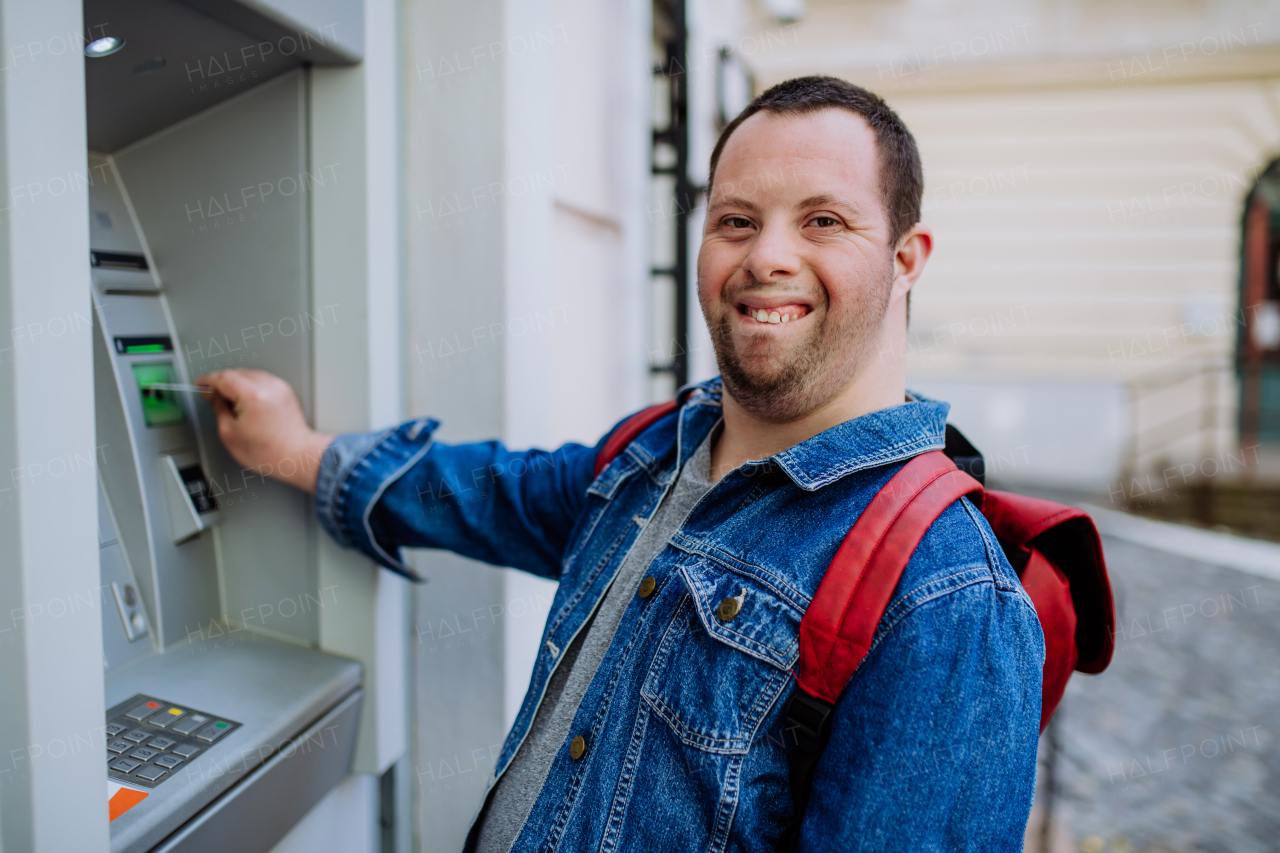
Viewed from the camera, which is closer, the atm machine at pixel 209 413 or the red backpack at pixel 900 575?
the red backpack at pixel 900 575

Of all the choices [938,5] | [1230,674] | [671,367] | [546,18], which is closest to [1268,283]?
[938,5]

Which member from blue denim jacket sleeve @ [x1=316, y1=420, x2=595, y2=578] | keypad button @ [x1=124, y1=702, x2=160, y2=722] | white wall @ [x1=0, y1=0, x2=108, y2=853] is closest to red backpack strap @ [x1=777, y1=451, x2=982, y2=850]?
blue denim jacket sleeve @ [x1=316, y1=420, x2=595, y2=578]

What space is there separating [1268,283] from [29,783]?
35.5 feet

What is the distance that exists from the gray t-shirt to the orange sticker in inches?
18.2

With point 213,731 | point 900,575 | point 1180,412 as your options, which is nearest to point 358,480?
point 213,731

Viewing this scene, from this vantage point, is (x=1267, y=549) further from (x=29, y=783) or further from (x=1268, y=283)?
(x=29, y=783)

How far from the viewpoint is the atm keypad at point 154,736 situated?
1098 millimetres

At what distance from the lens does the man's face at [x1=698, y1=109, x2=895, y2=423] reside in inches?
43.6

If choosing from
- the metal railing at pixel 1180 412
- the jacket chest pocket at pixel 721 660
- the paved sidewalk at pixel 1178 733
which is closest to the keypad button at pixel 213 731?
the jacket chest pocket at pixel 721 660

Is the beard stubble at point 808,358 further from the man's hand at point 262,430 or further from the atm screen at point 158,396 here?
the atm screen at point 158,396

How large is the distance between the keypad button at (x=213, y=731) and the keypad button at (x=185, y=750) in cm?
2

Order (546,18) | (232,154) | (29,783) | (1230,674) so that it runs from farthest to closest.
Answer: (1230,674) < (546,18) < (232,154) < (29,783)

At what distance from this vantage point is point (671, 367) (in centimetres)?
316

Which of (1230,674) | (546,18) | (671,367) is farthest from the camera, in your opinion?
(1230,674)
